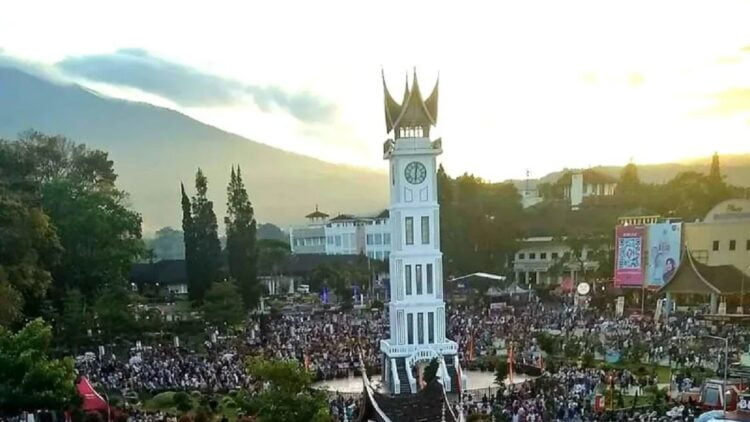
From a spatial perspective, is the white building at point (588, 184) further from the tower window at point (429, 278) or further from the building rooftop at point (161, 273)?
the tower window at point (429, 278)

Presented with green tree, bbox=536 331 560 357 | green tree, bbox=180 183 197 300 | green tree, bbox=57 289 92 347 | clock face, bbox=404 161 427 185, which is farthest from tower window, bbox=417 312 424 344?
green tree, bbox=180 183 197 300

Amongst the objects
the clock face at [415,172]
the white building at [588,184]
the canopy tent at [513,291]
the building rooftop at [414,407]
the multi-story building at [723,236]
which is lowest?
the canopy tent at [513,291]

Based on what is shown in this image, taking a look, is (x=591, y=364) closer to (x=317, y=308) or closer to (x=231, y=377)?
(x=231, y=377)

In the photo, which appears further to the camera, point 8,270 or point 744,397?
point 8,270

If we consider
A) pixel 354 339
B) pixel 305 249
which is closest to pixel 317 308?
pixel 354 339

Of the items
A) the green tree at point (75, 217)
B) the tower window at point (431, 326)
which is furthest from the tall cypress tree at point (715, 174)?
the green tree at point (75, 217)

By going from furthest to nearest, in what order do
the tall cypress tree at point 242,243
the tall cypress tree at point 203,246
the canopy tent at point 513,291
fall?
the canopy tent at point 513,291 → the tall cypress tree at point 203,246 → the tall cypress tree at point 242,243
